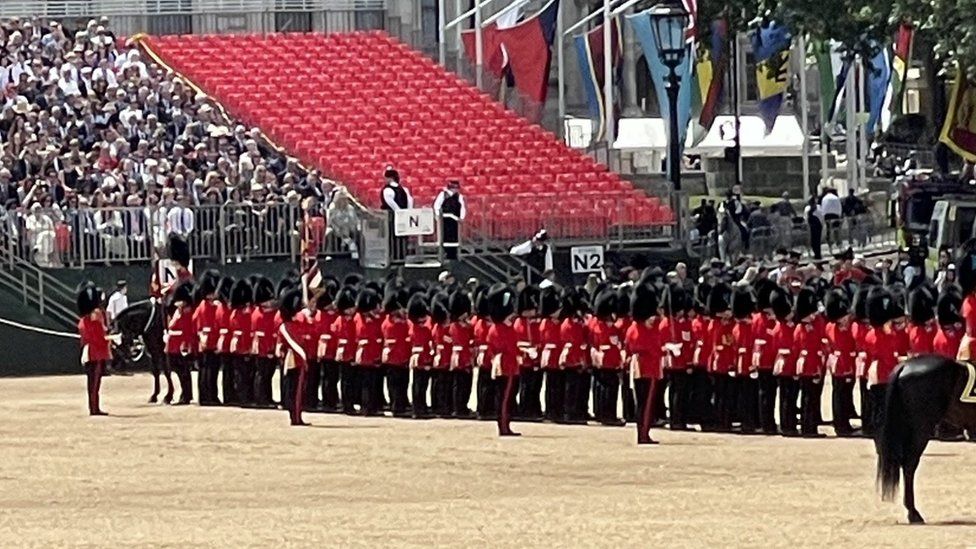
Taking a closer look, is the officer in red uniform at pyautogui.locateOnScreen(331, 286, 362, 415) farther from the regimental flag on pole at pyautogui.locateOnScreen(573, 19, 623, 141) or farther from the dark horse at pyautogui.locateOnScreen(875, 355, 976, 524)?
the regimental flag on pole at pyautogui.locateOnScreen(573, 19, 623, 141)

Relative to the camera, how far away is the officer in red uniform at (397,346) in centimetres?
3350

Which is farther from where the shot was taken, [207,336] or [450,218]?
[450,218]

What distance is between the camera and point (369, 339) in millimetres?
33750

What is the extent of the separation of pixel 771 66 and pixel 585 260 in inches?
439

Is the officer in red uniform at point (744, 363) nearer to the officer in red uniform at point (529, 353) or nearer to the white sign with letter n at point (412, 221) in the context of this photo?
the officer in red uniform at point (529, 353)

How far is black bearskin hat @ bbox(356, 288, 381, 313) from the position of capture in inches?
1334

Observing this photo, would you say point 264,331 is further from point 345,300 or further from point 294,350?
point 294,350

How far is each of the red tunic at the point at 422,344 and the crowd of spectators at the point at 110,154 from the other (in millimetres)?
10482

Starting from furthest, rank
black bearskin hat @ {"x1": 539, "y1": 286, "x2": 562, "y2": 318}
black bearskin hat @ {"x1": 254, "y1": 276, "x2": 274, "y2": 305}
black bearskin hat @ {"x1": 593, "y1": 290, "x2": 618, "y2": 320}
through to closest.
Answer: black bearskin hat @ {"x1": 254, "y1": 276, "x2": 274, "y2": 305} → black bearskin hat @ {"x1": 539, "y1": 286, "x2": 562, "y2": 318} → black bearskin hat @ {"x1": 593, "y1": 290, "x2": 618, "y2": 320}

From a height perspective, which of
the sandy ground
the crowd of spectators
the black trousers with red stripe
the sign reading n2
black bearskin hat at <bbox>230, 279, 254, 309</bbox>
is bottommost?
the sandy ground

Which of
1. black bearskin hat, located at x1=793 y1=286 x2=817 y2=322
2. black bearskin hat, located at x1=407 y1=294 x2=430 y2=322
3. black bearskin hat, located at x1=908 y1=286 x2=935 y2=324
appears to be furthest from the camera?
black bearskin hat, located at x1=407 y1=294 x2=430 y2=322

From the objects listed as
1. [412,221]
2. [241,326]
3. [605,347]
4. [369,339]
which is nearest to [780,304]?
[605,347]

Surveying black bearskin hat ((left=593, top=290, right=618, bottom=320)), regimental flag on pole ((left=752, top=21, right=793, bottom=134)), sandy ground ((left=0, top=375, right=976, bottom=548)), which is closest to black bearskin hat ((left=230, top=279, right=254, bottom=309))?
sandy ground ((left=0, top=375, right=976, bottom=548))

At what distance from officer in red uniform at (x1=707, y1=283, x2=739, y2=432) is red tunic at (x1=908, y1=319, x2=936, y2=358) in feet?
8.92
